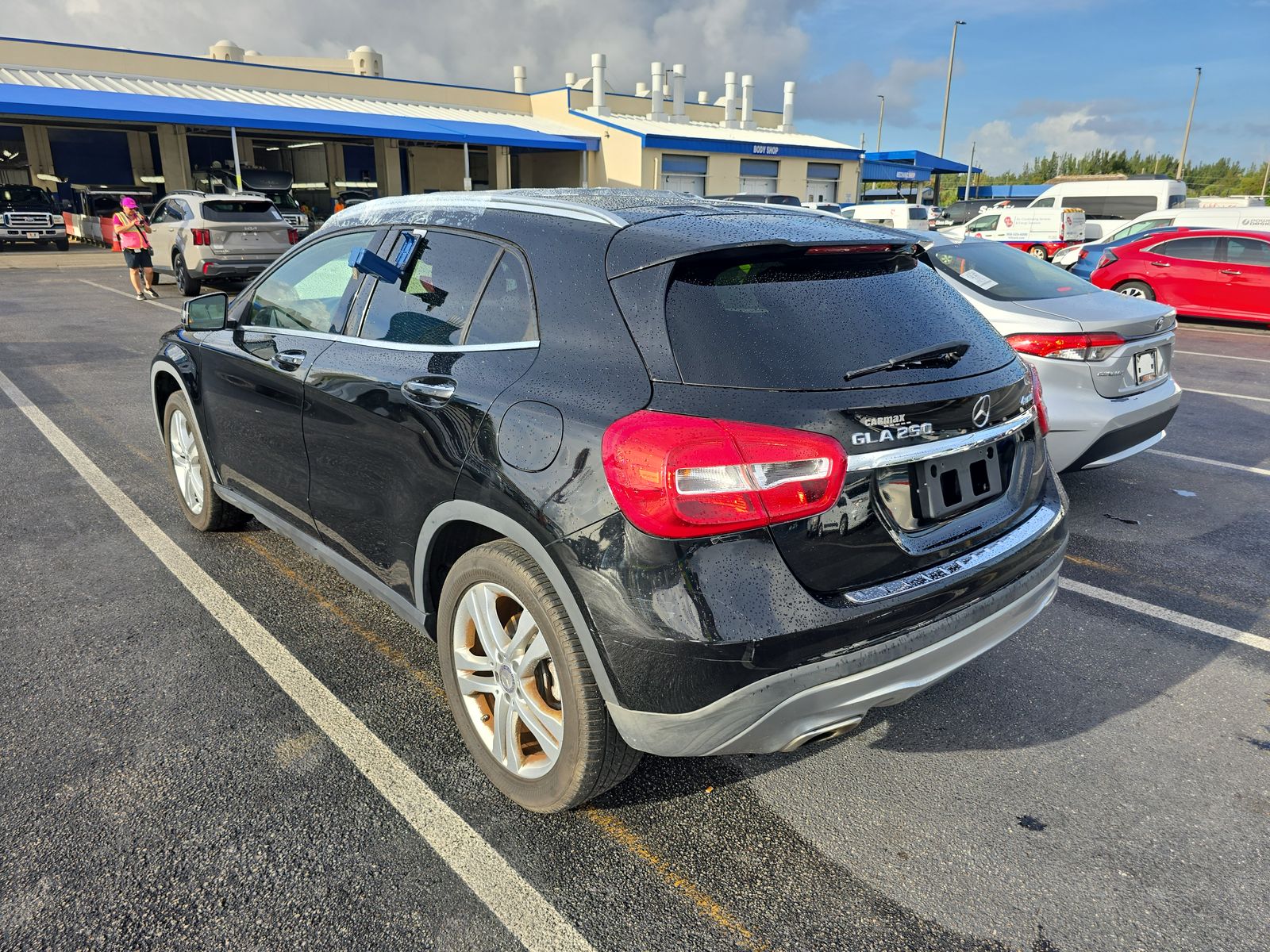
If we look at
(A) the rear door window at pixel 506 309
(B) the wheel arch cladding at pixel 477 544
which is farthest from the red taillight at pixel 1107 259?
(B) the wheel arch cladding at pixel 477 544

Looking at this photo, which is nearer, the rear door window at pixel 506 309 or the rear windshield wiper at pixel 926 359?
the rear windshield wiper at pixel 926 359

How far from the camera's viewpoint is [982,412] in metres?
2.46

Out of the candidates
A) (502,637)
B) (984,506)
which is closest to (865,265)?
(984,506)

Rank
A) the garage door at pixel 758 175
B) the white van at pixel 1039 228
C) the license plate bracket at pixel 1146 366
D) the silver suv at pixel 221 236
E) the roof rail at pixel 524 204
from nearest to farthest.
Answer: the roof rail at pixel 524 204, the license plate bracket at pixel 1146 366, the silver suv at pixel 221 236, the white van at pixel 1039 228, the garage door at pixel 758 175

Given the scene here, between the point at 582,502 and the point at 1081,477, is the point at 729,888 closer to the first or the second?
the point at 582,502

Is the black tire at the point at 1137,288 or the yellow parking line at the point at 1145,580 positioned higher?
the black tire at the point at 1137,288

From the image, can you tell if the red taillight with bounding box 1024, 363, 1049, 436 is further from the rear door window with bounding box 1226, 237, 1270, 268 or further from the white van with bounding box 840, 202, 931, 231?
the white van with bounding box 840, 202, 931, 231

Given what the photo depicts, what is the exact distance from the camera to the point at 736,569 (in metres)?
2.05

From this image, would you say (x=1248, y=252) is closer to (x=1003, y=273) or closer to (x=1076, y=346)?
(x=1003, y=273)

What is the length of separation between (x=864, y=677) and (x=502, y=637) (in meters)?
1.04

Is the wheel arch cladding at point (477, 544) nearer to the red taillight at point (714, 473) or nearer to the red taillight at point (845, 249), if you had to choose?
the red taillight at point (714, 473)

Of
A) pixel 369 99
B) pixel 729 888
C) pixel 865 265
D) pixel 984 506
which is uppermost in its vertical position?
pixel 369 99

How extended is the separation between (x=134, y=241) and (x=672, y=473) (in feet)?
50.5

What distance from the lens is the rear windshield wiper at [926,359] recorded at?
7.50ft
